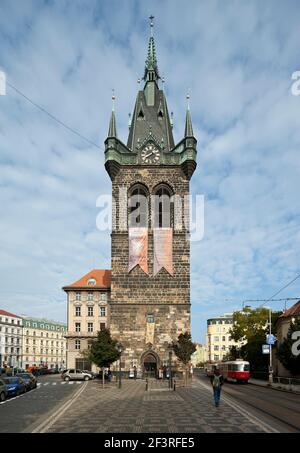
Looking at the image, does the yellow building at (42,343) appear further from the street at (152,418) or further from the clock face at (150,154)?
the street at (152,418)

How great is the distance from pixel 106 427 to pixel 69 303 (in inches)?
2184

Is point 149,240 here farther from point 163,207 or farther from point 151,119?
point 151,119

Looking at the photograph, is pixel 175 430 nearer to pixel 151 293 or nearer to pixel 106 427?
pixel 106 427

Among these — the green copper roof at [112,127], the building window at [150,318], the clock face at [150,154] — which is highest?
the green copper roof at [112,127]

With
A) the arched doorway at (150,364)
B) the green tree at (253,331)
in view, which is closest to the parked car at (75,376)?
the arched doorway at (150,364)

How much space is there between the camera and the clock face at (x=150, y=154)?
56706 millimetres

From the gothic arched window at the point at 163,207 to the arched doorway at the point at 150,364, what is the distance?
14350mm

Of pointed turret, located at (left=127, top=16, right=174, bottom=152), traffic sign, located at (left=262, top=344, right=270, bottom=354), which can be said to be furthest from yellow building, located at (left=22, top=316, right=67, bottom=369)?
traffic sign, located at (left=262, top=344, right=270, bottom=354)

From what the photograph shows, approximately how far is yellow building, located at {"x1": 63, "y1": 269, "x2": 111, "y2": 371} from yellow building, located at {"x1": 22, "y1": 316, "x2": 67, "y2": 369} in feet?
178

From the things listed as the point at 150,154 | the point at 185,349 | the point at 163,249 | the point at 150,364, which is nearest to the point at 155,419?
the point at 185,349

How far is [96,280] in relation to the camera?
7181 cm

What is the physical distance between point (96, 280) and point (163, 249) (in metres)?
21.3

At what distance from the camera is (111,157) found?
55.5m
